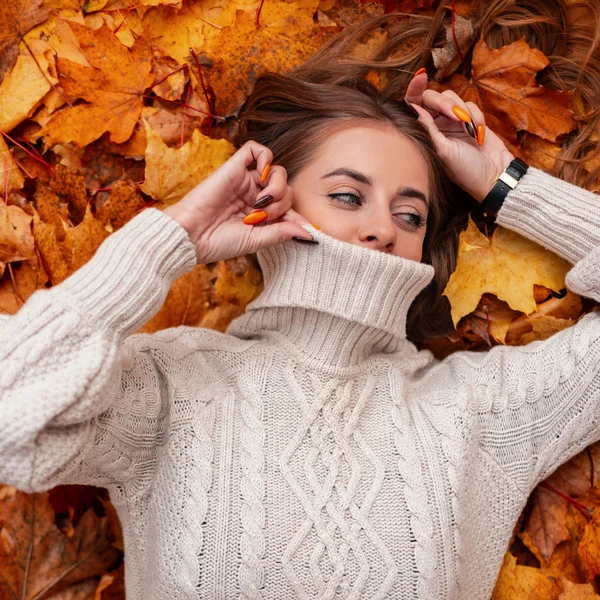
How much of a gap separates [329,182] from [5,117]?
1.11 metres

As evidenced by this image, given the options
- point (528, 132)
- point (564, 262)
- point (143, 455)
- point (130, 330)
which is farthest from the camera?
point (528, 132)

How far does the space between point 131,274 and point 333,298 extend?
557mm

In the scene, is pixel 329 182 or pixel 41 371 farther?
pixel 329 182

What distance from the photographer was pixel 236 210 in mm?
1930

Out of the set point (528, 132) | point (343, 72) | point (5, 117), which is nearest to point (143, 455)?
point (5, 117)

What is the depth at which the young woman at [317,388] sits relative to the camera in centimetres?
164

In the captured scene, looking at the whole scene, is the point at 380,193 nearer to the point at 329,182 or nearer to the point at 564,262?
the point at 329,182

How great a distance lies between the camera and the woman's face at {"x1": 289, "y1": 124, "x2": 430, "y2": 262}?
74.0 inches

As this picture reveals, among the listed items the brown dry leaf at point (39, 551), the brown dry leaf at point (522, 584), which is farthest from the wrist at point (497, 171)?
the brown dry leaf at point (39, 551)

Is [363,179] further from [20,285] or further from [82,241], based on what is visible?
[20,285]

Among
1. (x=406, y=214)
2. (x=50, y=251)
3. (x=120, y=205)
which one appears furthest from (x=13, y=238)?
(x=406, y=214)

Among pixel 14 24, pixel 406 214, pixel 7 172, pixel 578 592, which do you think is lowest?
pixel 578 592

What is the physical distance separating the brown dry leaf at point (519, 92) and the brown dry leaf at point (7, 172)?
156 centimetres

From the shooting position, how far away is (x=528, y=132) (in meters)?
2.35
